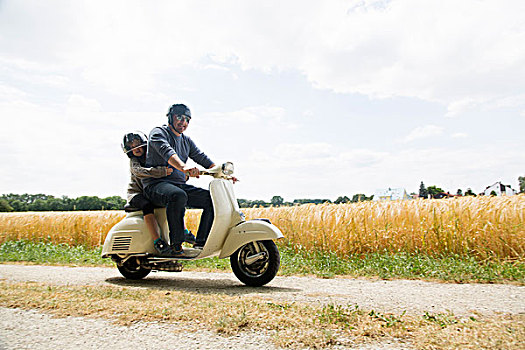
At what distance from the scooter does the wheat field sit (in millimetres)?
3271

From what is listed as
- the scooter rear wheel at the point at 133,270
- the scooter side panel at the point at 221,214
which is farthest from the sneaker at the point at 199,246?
the scooter rear wheel at the point at 133,270

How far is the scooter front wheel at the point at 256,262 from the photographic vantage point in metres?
5.03

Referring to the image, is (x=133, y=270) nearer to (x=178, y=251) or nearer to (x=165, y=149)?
(x=178, y=251)

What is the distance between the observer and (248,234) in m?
5.06

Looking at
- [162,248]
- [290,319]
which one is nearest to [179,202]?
[162,248]

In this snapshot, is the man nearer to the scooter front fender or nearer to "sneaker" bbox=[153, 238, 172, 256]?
"sneaker" bbox=[153, 238, 172, 256]

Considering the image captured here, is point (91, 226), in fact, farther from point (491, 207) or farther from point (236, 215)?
point (491, 207)

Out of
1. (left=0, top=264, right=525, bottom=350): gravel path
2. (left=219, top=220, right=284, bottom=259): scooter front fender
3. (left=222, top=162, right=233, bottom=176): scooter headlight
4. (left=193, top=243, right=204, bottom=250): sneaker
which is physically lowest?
(left=0, top=264, right=525, bottom=350): gravel path

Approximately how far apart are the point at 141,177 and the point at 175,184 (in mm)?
478

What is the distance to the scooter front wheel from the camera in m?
5.03

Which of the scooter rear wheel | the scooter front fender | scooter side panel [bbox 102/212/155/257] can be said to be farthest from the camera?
the scooter rear wheel

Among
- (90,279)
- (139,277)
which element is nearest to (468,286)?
(139,277)

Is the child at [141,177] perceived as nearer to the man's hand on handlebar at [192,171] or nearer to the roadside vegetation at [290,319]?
the man's hand on handlebar at [192,171]

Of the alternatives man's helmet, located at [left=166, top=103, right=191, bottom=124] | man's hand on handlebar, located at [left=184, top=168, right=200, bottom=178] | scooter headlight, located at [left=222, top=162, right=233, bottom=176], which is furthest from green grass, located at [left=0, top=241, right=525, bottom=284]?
man's helmet, located at [left=166, top=103, right=191, bottom=124]
